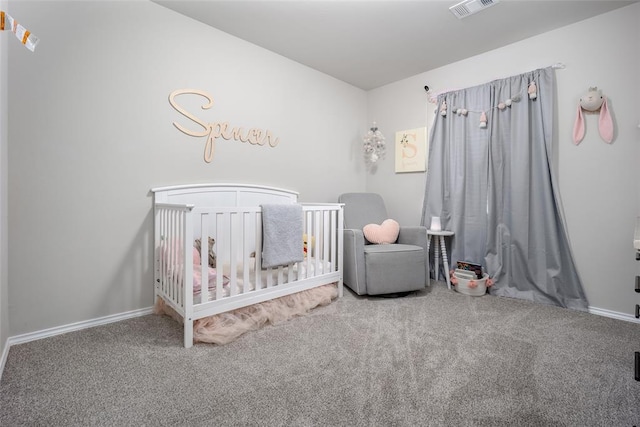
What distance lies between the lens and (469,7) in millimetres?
1988

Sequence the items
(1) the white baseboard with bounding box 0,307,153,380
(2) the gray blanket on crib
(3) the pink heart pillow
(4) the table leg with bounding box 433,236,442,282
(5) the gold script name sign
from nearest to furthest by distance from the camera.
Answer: (1) the white baseboard with bounding box 0,307,153,380 → (2) the gray blanket on crib → (5) the gold script name sign → (3) the pink heart pillow → (4) the table leg with bounding box 433,236,442,282

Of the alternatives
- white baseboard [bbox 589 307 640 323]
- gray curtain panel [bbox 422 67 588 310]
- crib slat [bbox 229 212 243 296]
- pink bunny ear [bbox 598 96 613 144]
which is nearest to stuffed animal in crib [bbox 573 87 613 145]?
pink bunny ear [bbox 598 96 613 144]

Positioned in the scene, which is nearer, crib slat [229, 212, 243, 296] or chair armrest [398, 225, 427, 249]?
crib slat [229, 212, 243, 296]

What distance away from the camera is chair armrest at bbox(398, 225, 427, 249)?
8.30ft

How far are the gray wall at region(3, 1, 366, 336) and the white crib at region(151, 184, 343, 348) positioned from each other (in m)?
0.12

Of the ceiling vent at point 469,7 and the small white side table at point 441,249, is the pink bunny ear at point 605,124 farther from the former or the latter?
the small white side table at point 441,249

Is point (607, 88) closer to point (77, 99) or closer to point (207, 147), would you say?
point (207, 147)

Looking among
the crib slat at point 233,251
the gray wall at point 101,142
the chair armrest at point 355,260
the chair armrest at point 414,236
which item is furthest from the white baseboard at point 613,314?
the gray wall at point 101,142

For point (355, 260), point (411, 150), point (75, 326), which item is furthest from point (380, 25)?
point (75, 326)

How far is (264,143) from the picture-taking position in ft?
8.46

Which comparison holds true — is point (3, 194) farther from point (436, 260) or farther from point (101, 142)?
point (436, 260)

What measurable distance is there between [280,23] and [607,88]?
7.92 ft

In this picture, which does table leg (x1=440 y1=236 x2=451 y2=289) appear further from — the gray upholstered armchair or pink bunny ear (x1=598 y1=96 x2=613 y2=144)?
pink bunny ear (x1=598 y1=96 x2=613 y2=144)

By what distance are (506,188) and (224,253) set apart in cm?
237
